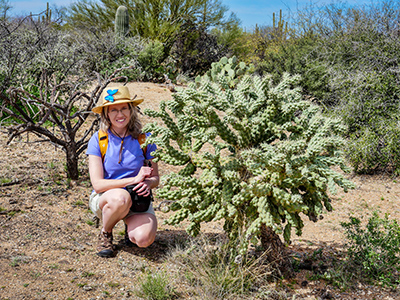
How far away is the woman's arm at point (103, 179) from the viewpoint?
3.42 metres

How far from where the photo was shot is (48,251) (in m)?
3.46

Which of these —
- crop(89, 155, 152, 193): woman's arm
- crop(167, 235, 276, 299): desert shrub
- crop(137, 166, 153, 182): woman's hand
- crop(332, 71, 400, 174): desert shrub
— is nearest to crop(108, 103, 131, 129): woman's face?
crop(89, 155, 152, 193): woman's arm

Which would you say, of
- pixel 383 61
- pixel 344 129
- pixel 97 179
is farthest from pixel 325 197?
pixel 383 61

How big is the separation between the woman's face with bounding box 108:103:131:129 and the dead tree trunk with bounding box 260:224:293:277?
1.61 meters

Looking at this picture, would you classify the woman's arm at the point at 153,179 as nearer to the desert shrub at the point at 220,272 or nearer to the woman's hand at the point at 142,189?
the woman's hand at the point at 142,189

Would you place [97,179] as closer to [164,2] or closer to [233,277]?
[233,277]

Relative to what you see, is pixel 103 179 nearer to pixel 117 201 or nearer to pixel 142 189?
pixel 117 201

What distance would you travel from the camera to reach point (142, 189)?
3428 mm

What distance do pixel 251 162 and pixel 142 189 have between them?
1.09 m

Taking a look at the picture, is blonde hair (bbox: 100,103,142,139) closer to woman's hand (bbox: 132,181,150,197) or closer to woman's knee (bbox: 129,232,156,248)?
woman's hand (bbox: 132,181,150,197)

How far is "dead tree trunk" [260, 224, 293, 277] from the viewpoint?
3291 mm

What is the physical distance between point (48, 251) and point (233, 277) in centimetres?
174

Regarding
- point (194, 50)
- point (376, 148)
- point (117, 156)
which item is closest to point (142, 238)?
point (117, 156)

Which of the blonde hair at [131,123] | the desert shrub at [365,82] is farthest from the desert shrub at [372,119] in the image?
the blonde hair at [131,123]
